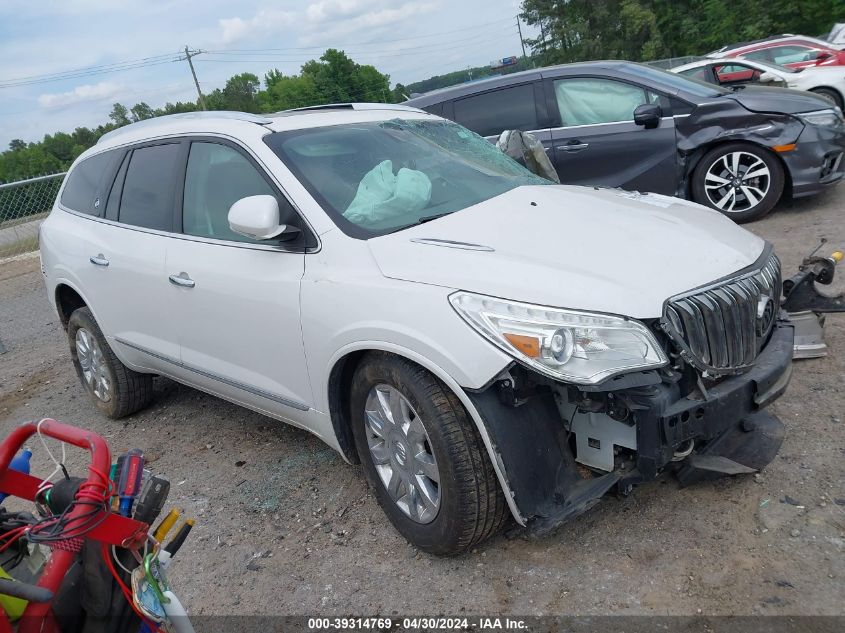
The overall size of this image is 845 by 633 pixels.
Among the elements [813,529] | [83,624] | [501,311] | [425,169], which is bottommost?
[813,529]

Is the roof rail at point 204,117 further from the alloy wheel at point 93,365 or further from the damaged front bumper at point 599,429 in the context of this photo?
the damaged front bumper at point 599,429

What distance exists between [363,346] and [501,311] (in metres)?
0.62

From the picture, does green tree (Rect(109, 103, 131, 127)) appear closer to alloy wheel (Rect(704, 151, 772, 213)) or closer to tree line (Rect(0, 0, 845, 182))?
tree line (Rect(0, 0, 845, 182))

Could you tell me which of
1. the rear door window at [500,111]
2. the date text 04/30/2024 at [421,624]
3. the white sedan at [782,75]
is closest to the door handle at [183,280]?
the date text 04/30/2024 at [421,624]

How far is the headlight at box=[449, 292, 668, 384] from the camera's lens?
7.89 feet

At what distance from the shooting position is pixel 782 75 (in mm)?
12531

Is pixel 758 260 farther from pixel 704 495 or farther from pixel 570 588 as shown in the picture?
pixel 570 588

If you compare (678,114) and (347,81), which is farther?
(347,81)

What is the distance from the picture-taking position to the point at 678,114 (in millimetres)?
6898

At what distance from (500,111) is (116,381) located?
4.78m

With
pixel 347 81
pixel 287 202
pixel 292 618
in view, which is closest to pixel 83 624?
pixel 292 618

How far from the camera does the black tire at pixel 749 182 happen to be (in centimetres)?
674

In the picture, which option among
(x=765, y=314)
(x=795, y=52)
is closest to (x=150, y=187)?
(x=765, y=314)

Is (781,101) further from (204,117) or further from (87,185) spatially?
(87,185)
